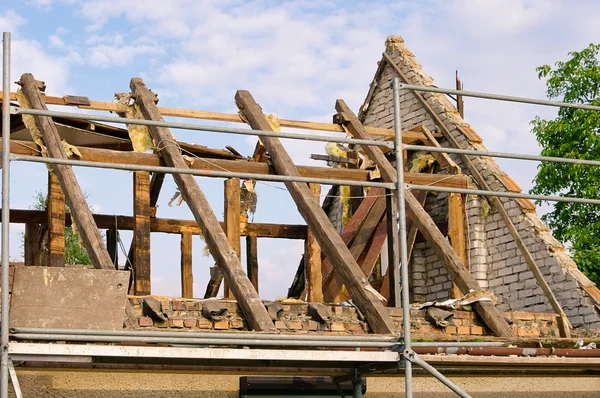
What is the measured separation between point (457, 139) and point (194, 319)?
4814 millimetres

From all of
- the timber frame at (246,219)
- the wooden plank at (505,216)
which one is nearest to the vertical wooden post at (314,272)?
the timber frame at (246,219)

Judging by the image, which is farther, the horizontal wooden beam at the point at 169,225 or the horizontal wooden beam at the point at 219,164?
the horizontal wooden beam at the point at 169,225

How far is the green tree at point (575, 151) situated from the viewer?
712 inches

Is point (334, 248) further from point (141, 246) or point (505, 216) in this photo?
point (505, 216)

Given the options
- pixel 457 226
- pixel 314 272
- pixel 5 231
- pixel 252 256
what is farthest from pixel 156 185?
pixel 5 231

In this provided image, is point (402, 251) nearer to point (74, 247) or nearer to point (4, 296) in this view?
point (4, 296)

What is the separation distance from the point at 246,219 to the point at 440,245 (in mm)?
3836

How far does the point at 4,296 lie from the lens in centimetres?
593

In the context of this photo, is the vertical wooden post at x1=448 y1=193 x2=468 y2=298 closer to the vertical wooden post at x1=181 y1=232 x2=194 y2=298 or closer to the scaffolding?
the vertical wooden post at x1=181 y1=232 x2=194 y2=298

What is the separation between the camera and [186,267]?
1288 centimetres

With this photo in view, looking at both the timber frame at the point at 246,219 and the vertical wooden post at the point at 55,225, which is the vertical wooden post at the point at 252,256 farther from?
the vertical wooden post at the point at 55,225

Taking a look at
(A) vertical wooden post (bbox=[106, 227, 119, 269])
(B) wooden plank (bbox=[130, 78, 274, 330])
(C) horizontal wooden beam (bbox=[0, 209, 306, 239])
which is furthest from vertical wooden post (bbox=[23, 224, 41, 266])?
(B) wooden plank (bbox=[130, 78, 274, 330])

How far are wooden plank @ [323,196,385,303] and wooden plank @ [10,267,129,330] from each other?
544 centimetres

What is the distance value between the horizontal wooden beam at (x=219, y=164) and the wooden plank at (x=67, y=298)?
132 inches
